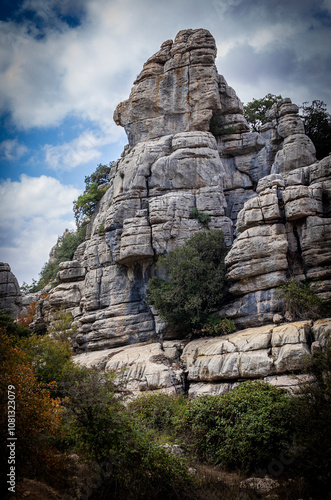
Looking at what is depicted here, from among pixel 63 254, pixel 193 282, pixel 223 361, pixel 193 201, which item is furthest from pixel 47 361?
pixel 63 254

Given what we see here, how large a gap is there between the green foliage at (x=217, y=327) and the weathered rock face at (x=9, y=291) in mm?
26124

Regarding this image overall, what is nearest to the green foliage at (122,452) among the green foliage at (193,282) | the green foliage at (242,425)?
the green foliage at (242,425)

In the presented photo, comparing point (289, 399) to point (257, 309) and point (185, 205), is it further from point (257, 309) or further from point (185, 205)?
point (185, 205)

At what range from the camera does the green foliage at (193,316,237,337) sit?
2519cm

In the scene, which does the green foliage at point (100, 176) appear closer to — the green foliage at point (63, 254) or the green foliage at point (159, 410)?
the green foliage at point (63, 254)

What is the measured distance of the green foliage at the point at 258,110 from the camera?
46.5 meters

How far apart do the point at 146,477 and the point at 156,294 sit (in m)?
17.3

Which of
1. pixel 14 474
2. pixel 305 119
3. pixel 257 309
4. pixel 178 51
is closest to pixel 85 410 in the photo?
pixel 14 474

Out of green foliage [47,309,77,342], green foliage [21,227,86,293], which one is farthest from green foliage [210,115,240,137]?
green foliage [47,309,77,342]

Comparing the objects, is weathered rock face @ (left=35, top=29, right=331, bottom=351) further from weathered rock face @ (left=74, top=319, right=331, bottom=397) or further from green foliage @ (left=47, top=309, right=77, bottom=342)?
weathered rock face @ (left=74, top=319, right=331, bottom=397)

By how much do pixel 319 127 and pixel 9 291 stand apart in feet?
134

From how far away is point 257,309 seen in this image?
25.2 metres

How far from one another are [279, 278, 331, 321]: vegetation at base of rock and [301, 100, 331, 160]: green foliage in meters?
22.5

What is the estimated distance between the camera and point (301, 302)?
75.3 feet
